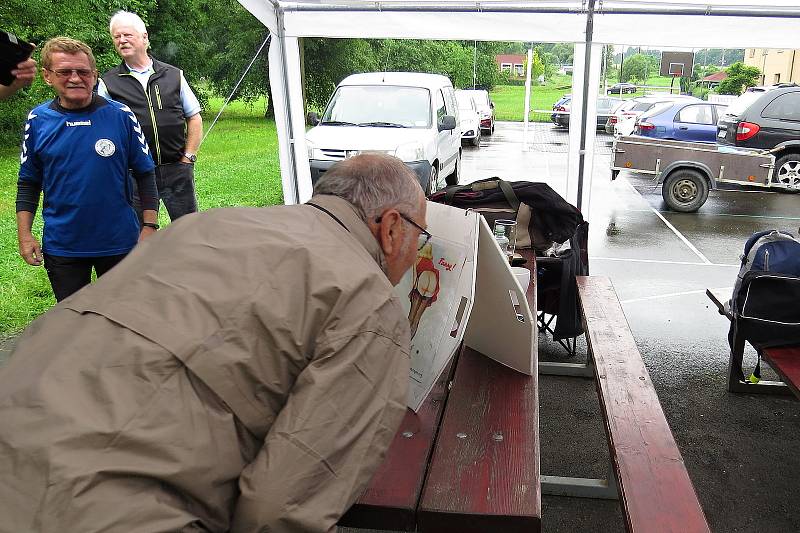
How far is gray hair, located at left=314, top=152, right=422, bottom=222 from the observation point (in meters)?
1.63

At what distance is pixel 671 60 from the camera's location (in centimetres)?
3672

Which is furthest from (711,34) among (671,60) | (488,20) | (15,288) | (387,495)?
(671,60)

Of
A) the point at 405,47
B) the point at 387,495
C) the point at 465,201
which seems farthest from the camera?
the point at 405,47

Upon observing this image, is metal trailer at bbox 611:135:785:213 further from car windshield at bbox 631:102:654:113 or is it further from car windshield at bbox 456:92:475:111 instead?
car windshield at bbox 631:102:654:113

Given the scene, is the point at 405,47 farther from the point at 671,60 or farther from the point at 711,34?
the point at 711,34

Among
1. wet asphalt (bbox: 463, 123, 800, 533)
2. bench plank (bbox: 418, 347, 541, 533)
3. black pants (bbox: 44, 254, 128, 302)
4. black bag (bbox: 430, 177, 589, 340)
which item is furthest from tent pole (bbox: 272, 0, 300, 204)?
bench plank (bbox: 418, 347, 541, 533)

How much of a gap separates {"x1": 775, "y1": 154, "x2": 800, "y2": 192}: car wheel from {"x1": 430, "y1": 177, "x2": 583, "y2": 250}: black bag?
8.70 meters

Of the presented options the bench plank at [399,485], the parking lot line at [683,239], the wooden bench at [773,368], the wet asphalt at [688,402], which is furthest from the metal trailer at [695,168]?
the bench plank at [399,485]

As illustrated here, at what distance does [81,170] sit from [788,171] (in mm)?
11101

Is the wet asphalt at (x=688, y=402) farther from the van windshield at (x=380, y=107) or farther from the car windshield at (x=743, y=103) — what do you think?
the van windshield at (x=380, y=107)

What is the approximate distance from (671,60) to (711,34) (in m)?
34.9

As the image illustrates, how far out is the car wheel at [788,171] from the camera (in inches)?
427

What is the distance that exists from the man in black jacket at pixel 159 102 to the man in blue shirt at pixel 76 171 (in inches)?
37.3

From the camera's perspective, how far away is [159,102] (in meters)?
4.37
